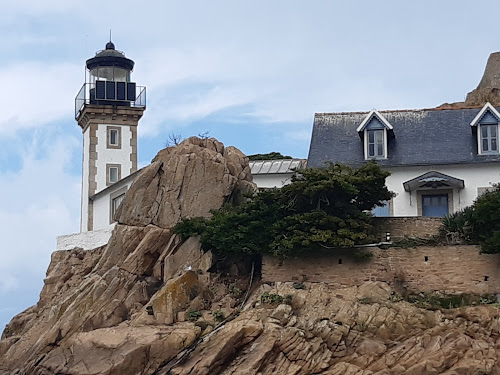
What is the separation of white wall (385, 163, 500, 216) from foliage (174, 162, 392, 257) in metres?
3.63

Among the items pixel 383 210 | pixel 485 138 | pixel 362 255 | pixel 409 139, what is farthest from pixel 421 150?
pixel 362 255

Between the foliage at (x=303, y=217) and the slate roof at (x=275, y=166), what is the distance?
8447mm

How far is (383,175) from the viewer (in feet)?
114

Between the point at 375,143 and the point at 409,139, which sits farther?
the point at 409,139

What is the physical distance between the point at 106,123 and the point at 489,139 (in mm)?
17482

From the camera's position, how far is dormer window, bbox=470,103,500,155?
130 feet

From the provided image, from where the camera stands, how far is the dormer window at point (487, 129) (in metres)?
39.6

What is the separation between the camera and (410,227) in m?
35.4

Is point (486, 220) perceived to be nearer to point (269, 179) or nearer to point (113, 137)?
point (269, 179)

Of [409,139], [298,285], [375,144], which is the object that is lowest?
[298,285]

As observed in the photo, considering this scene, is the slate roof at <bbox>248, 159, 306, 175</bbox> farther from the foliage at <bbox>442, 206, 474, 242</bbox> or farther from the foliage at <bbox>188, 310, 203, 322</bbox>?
the foliage at <bbox>188, 310, 203, 322</bbox>

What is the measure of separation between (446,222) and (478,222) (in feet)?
4.64

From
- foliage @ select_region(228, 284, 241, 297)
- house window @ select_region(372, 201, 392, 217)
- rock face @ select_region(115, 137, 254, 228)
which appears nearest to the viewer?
foliage @ select_region(228, 284, 241, 297)

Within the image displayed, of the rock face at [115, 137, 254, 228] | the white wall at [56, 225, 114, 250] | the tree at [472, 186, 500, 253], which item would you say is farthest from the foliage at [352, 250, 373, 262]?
the white wall at [56, 225, 114, 250]
